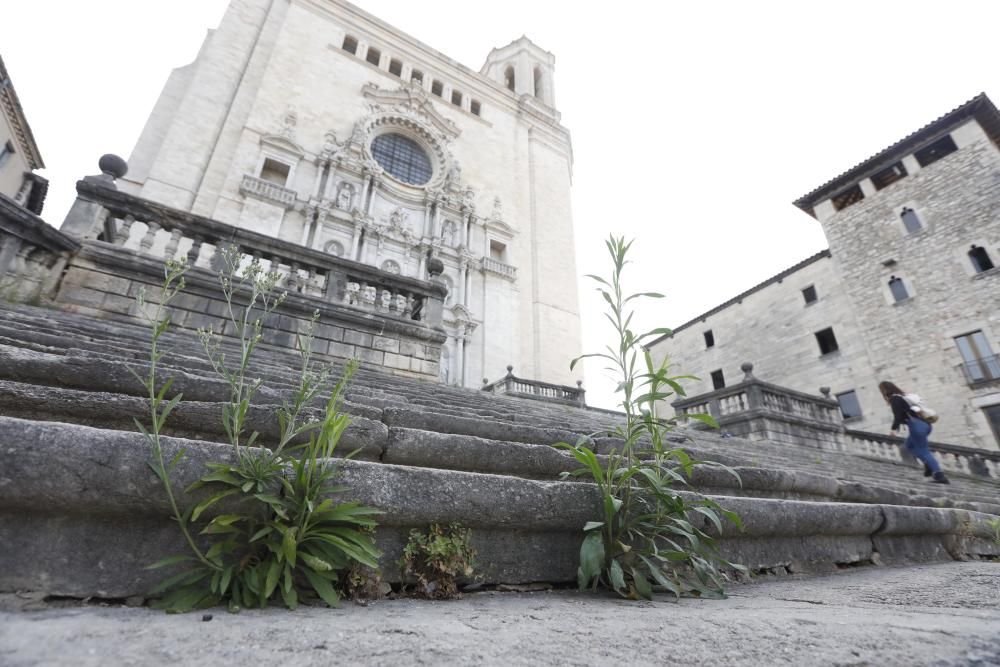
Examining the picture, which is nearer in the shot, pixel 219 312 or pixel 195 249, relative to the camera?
pixel 219 312

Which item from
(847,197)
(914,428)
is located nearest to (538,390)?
(914,428)

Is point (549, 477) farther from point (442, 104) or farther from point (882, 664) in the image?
point (442, 104)

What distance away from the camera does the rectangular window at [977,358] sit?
14.0 meters

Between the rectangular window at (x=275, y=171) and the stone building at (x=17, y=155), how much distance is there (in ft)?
24.2

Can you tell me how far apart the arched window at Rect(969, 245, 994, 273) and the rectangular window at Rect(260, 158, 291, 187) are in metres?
25.7

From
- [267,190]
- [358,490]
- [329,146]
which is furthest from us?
[329,146]

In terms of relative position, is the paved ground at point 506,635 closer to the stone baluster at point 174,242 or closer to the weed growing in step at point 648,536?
the weed growing in step at point 648,536

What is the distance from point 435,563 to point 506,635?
0.51 m

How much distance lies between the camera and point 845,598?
1.60 metres

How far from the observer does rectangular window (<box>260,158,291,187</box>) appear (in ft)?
A: 56.3

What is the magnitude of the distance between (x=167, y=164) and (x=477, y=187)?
42.5 ft

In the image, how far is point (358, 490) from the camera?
4.82 feet

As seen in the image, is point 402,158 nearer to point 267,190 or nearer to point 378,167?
point 378,167

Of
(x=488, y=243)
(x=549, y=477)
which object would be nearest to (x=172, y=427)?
(x=549, y=477)
